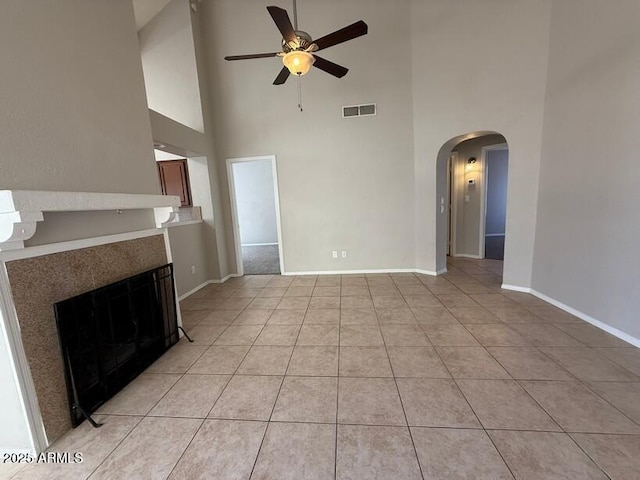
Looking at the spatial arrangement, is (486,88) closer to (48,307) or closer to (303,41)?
(303,41)

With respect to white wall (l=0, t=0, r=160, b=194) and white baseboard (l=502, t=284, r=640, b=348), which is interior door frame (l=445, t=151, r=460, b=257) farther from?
white wall (l=0, t=0, r=160, b=194)

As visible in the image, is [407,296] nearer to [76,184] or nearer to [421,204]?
[421,204]

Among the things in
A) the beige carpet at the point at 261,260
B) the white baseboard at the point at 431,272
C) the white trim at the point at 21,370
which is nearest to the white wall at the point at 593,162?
the white baseboard at the point at 431,272

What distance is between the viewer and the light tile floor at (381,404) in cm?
137

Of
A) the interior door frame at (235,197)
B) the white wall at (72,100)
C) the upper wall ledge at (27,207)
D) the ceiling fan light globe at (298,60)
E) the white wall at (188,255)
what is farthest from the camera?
the interior door frame at (235,197)

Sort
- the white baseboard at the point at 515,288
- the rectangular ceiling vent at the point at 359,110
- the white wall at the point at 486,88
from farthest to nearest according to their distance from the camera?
the rectangular ceiling vent at the point at 359,110 → the white baseboard at the point at 515,288 → the white wall at the point at 486,88

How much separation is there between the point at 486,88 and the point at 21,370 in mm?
5197

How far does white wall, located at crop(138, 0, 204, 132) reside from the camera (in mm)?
4145

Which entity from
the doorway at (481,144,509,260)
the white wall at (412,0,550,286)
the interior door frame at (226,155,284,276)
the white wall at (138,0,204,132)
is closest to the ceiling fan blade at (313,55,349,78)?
the white wall at (412,0,550,286)

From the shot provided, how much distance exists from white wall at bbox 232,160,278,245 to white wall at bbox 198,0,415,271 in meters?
3.97

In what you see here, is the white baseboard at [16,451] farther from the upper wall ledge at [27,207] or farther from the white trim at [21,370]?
the upper wall ledge at [27,207]

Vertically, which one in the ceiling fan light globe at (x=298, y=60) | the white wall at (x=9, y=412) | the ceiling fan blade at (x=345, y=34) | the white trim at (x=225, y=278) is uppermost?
the ceiling fan blade at (x=345, y=34)

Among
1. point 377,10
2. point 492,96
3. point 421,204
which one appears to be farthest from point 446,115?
point 377,10

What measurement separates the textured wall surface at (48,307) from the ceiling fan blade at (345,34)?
8.64 ft
